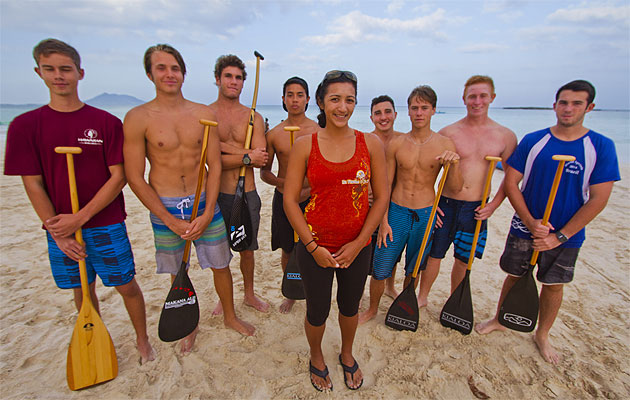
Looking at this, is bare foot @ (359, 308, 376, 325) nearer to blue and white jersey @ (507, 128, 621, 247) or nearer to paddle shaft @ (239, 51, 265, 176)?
blue and white jersey @ (507, 128, 621, 247)

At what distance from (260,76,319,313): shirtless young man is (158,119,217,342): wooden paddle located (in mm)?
906

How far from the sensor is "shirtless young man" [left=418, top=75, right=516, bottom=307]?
3.14m

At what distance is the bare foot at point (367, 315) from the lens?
342 centimetres

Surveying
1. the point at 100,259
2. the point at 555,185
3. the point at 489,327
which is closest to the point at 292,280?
the point at 100,259

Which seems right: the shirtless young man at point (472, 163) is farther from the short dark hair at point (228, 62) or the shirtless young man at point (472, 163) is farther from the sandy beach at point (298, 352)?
the short dark hair at point (228, 62)

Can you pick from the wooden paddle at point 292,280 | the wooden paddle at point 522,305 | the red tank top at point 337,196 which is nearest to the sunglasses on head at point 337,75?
the red tank top at point 337,196

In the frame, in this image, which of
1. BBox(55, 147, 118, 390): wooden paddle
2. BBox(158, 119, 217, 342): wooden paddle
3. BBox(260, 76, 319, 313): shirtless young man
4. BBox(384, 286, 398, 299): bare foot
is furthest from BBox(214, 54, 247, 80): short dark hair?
BBox(384, 286, 398, 299): bare foot

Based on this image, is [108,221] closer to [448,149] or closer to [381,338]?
[381,338]

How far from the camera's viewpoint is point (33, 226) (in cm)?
568

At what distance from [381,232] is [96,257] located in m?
2.60

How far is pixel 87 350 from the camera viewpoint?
2605mm

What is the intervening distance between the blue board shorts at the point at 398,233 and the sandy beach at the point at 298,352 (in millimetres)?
693

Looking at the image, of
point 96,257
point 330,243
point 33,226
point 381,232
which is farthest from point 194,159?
point 33,226

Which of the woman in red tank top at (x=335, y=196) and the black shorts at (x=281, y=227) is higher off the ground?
the woman in red tank top at (x=335, y=196)
